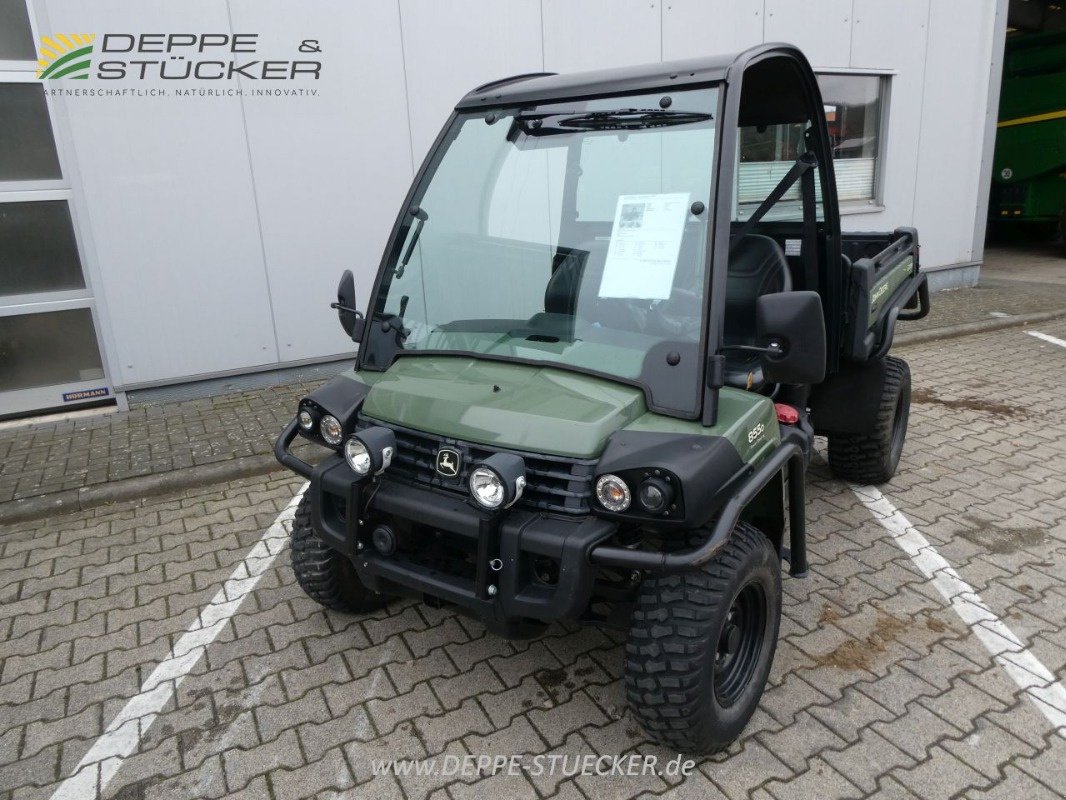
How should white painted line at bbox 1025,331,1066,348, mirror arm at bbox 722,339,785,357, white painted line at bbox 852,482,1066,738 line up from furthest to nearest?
white painted line at bbox 1025,331,1066,348 < white painted line at bbox 852,482,1066,738 < mirror arm at bbox 722,339,785,357

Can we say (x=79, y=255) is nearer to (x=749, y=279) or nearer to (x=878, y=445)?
(x=749, y=279)

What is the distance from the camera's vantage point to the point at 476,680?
2914mm

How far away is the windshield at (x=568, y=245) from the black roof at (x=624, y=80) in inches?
1.6

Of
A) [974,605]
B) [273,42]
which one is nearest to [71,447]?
[273,42]

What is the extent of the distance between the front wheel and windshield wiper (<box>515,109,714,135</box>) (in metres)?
1.38

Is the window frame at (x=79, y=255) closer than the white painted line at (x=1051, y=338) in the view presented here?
Yes

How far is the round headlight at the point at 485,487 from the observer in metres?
2.25

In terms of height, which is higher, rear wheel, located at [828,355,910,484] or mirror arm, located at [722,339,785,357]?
mirror arm, located at [722,339,785,357]

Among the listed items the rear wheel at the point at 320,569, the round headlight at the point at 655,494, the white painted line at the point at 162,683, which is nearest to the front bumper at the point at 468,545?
the round headlight at the point at 655,494

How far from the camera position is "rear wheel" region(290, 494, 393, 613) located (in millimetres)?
3068

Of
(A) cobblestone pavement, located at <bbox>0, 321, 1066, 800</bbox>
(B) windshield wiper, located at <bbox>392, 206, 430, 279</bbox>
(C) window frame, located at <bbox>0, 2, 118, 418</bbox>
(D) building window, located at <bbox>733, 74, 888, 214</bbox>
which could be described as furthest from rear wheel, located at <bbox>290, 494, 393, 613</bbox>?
(D) building window, located at <bbox>733, 74, 888, 214</bbox>

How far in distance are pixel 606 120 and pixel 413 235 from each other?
2.93 ft

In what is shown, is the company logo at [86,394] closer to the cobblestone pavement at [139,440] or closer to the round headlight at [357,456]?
the cobblestone pavement at [139,440]

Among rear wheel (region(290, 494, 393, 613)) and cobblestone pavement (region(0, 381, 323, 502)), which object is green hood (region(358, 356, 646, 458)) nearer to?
rear wheel (region(290, 494, 393, 613))
